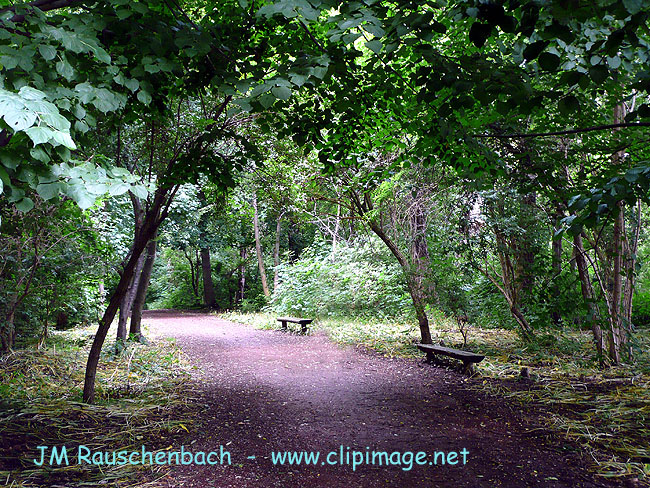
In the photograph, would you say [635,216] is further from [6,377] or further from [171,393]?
[6,377]

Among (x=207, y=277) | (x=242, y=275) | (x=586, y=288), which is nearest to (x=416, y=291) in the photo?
(x=586, y=288)

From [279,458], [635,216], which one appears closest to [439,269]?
[635,216]

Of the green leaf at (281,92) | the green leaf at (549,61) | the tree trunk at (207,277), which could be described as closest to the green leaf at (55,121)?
the green leaf at (281,92)

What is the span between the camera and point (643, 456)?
3.06m

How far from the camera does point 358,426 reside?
13.1 ft

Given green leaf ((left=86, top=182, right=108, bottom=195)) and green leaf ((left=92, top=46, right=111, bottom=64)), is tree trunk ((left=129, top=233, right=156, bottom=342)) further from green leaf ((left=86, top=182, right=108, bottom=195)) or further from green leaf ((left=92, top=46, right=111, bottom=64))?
Answer: green leaf ((left=86, top=182, right=108, bottom=195))

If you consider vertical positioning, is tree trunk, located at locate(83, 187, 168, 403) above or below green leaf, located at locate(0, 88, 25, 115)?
below

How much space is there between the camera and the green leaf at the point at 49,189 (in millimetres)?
1674

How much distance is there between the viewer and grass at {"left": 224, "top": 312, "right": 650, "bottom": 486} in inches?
129

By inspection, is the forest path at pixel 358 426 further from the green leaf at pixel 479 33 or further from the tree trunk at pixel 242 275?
the tree trunk at pixel 242 275

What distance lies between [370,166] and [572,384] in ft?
15.5

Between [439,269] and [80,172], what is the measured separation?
6.40 meters

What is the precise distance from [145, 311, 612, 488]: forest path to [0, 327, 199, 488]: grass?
0.31 metres

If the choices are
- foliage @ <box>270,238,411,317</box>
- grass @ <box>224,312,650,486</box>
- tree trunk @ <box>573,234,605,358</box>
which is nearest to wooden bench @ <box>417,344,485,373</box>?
grass @ <box>224,312,650,486</box>
